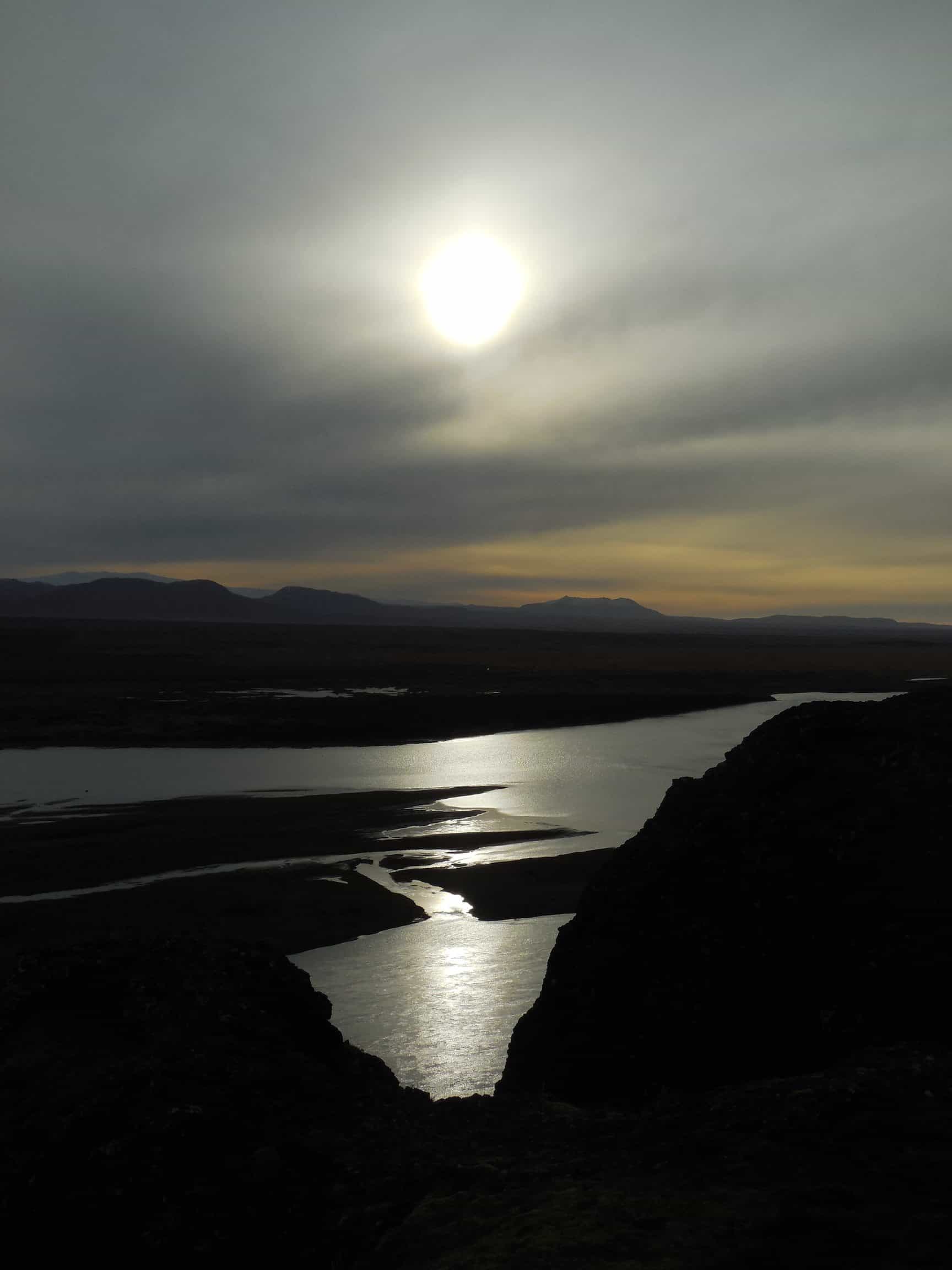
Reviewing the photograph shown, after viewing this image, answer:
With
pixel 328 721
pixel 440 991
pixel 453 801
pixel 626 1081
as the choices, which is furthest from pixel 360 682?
pixel 626 1081

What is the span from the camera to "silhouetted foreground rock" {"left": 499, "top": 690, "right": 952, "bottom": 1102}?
24.4 ft

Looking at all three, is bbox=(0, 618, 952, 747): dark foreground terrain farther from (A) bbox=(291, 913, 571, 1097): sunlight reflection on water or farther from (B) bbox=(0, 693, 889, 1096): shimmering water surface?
(A) bbox=(291, 913, 571, 1097): sunlight reflection on water

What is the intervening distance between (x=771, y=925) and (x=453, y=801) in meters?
23.3

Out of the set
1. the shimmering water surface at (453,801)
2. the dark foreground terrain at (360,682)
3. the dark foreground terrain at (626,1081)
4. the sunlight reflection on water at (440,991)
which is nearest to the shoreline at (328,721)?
the dark foreground terrain at (360,682)

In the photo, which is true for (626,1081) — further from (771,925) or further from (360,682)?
(360,682)

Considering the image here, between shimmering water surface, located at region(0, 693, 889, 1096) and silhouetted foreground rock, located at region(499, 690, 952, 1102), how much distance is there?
3731 millimetres

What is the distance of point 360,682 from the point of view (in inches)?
2857

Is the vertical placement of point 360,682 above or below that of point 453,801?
above

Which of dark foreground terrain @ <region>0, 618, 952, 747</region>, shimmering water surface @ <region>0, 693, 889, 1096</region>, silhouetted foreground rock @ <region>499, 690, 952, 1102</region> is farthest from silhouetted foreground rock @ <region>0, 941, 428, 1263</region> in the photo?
dark foreground terrain @ <region>0, 618, 952, 747</region>

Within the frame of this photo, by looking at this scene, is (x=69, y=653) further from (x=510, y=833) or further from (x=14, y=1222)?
(x=14, y=1222)

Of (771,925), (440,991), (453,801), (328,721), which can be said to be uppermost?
(771,925)

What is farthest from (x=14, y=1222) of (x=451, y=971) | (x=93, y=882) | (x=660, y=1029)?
(x=93, y=882)

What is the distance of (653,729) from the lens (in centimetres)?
5294

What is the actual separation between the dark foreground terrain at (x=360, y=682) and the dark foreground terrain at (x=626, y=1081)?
1452 inches
